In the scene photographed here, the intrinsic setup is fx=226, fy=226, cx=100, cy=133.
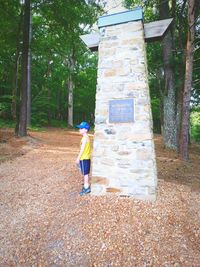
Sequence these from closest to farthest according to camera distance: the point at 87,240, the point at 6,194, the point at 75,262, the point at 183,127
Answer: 1. the point at 75,262
2. the point at 87,240
3. the point at 6,194
4. the point at 183,127

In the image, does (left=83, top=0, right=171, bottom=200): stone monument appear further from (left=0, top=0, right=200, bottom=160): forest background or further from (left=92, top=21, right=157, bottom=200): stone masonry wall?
(left=0, top=0, right=200, bottom=160): forest background

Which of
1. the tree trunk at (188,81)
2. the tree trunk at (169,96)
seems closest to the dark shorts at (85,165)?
the tree trunk at (188,81)

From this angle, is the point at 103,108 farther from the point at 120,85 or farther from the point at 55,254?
the point at 55,254

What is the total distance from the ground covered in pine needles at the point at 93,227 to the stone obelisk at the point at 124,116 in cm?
38

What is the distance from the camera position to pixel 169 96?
373 inches

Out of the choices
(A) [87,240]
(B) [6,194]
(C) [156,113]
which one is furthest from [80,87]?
(A) [87,240]

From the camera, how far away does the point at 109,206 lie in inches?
156

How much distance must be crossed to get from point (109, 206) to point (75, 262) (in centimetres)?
115

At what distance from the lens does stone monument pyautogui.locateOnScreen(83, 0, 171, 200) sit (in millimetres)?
4090

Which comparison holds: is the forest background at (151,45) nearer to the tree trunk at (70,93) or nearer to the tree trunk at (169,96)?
the tree trunk at (169,96)

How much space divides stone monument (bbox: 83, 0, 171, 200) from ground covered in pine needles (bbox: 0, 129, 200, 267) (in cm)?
33

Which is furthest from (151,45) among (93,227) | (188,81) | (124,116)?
(93,227)

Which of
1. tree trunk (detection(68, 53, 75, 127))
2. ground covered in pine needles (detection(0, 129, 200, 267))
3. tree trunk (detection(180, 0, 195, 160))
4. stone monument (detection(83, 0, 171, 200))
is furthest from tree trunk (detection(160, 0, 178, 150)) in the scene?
tree trunk (detection(68, 53, 75, 127))

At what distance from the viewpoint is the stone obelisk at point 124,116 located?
4090mm
